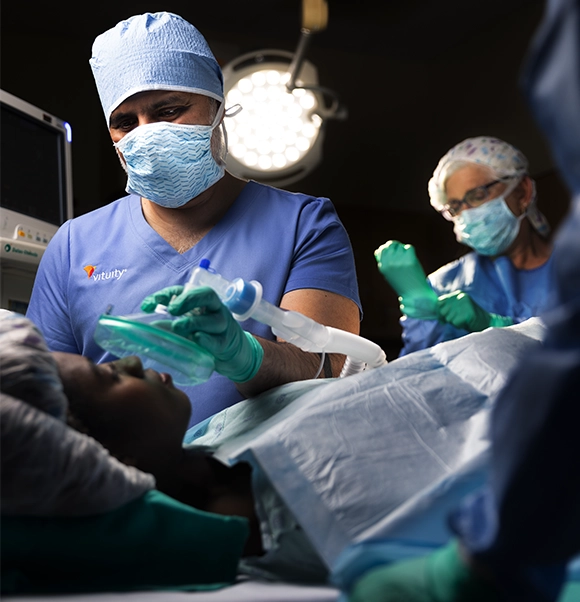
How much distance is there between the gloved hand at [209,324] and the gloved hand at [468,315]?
178cm

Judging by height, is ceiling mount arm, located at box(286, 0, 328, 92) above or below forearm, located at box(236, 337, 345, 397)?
above

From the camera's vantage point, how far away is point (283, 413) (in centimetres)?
130

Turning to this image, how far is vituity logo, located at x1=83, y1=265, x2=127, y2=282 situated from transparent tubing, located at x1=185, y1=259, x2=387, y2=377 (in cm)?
57

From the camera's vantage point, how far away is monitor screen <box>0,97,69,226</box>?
2367 millimetres

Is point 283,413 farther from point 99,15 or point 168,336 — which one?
point 99,15

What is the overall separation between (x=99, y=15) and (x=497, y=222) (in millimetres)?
2647

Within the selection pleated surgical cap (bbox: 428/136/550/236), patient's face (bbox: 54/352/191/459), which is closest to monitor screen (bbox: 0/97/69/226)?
patient's face (bbox: 54/352/191/459)

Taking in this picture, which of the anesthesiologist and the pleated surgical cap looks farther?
the pleated surgical cap

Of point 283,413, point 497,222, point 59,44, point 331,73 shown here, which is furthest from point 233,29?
point 283,413

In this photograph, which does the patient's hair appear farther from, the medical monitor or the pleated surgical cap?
the pleated surgical cap

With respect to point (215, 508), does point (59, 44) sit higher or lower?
higher

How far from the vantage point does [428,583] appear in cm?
70

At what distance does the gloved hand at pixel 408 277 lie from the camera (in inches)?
118

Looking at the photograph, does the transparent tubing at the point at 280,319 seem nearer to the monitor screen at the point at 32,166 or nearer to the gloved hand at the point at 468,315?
the monitor screen at the point at 32,166
